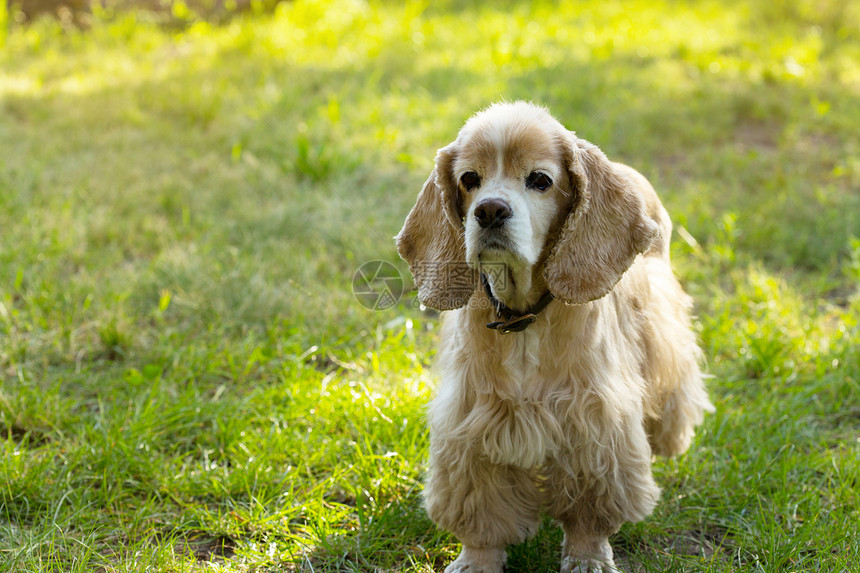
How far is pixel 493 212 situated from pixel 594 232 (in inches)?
13.4

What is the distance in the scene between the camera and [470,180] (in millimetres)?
2432

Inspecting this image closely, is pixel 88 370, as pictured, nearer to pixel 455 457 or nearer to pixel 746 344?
pixel 455 457

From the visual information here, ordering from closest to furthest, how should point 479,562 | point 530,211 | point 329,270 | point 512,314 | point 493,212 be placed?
point 493,212 → point 530,211 → point 512,314 → point 479,562 → point 329,270

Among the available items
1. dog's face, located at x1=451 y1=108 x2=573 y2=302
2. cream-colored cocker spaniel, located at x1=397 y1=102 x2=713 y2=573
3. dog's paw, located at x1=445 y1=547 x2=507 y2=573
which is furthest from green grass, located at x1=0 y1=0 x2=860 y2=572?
dog's face, located at x1=451 y1=108 x2=573 y2=302

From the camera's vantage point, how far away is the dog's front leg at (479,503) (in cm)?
254

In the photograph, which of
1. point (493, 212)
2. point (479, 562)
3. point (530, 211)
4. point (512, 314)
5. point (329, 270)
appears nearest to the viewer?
point (493, 212)

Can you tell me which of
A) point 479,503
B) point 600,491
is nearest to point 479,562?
point 479,503

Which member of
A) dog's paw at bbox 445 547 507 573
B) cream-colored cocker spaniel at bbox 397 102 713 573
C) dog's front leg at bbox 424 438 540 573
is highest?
cream-colored cocker spaniel at bbox 397 102 713 573

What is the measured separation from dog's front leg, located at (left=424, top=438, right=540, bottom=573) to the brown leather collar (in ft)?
1.34

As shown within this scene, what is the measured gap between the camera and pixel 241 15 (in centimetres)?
864

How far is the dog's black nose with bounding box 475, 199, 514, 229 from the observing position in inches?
87.7

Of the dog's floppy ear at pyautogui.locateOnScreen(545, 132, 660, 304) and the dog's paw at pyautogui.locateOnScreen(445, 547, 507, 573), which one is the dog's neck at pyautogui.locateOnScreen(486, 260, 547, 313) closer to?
the dog's floppy ear at pyautogui.locateOnScreen(545, 132, 660, 304)

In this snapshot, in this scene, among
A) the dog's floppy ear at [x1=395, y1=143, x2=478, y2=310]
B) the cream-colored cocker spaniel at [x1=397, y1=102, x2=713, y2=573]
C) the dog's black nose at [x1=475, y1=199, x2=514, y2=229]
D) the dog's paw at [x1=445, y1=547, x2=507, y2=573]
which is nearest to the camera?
the dog's black nose at [x1=475, y1=199, x2=514, y2=229]

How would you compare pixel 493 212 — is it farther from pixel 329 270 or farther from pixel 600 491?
pixel 329 270
